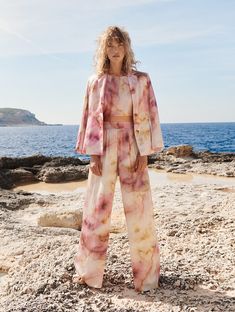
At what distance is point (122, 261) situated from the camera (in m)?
4.65

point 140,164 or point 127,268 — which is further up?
point 140,164

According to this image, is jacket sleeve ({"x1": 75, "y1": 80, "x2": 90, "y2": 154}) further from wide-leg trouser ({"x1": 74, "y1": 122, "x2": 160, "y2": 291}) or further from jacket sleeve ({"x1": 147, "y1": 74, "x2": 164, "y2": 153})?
jacket sleeve ({"x1": 147, "y1": 74, "x2": 164, "y2": 153})

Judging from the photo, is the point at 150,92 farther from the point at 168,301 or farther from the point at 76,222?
the point at 76,222

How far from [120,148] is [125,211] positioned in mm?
553

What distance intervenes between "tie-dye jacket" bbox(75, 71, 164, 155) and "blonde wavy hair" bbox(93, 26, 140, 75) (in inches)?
2.8

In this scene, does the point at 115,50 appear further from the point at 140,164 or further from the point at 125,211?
the point at 125,211

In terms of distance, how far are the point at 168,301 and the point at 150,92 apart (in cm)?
178

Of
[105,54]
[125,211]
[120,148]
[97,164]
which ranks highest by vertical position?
[105,54]

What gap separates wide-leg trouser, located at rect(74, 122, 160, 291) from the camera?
3.90 m

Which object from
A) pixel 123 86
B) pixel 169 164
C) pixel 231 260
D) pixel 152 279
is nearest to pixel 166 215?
pixel 231 260

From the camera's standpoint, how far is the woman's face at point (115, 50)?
3859 millimetres

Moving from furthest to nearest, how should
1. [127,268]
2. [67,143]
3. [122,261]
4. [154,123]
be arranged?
1. [67,143]
2. [122,261]
3. [127,268]
4. [154,123]

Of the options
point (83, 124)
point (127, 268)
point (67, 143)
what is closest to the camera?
point (83, 124)

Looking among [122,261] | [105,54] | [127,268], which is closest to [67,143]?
[122,261]
